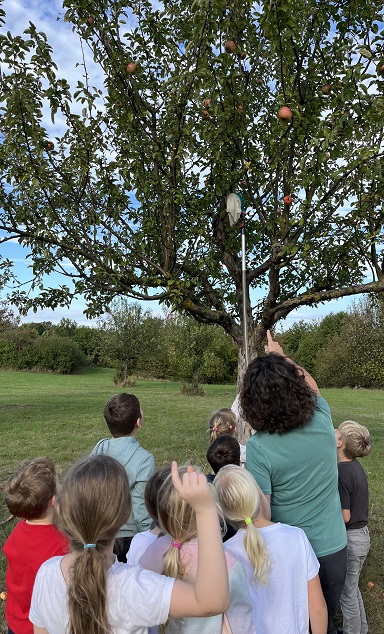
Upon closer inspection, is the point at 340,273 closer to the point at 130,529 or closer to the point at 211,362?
the point at 130,529

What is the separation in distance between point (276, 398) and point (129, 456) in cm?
124

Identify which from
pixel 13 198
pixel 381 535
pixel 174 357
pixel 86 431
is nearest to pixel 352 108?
pixel 13 198

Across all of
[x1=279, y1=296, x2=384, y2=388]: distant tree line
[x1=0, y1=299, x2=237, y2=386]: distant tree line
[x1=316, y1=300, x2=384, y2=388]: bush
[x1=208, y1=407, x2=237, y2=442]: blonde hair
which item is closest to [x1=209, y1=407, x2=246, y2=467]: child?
[x1=208, y1=407, x2=237, y2=442]: blonde hair

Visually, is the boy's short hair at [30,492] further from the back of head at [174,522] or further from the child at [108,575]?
the back of head at [174,522]

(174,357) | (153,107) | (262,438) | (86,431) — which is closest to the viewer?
(262,438)

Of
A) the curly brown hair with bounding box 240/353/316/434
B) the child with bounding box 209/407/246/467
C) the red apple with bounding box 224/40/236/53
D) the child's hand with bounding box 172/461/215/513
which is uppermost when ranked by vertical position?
the red apple with bounding box 224/40/236/53

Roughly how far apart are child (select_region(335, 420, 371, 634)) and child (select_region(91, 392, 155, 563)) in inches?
53.9

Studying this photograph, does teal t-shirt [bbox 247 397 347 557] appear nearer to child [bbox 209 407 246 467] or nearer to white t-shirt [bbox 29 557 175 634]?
white t-shirt [bbox 29 557 175 634]

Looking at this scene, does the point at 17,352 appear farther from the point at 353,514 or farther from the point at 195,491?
the point at 195,491

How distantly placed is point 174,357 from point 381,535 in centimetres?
2423

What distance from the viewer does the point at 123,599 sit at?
5.04 feet

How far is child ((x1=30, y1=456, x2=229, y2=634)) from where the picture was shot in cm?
140

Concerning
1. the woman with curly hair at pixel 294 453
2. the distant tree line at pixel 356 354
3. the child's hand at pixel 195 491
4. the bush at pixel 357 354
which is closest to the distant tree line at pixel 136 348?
the distant tree line at pixel 356 354

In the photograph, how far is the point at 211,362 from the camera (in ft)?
97.1
